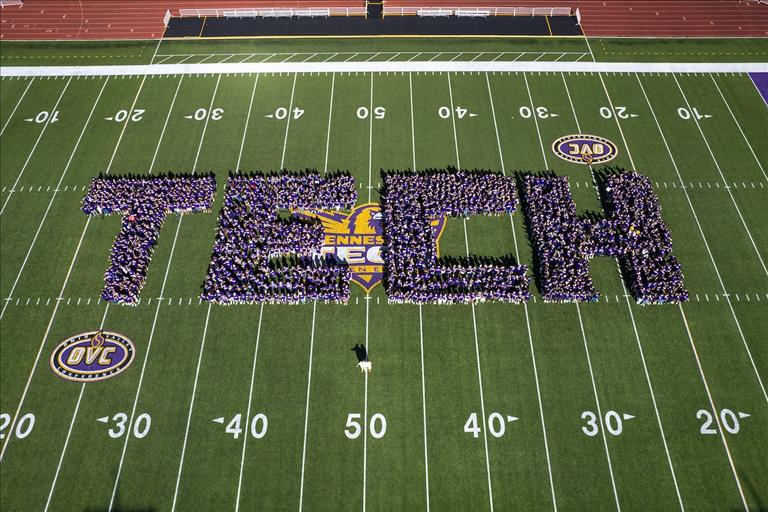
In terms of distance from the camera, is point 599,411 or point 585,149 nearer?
point 599,411

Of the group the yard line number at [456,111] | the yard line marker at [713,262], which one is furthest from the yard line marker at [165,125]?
the yard line marker at [713,262]

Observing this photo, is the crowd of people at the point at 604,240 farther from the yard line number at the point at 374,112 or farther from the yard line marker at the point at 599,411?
the yard line number at the point at 374,112

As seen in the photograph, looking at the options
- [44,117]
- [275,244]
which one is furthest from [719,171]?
[44,117]

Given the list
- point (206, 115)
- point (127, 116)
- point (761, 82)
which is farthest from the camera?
point (761, 82)

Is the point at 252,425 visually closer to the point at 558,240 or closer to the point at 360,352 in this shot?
the point at 360,352

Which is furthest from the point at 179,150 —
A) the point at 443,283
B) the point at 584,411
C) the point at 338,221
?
the point at 584,411

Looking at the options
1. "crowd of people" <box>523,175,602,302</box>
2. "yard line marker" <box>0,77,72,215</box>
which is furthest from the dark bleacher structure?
"crowd of people" <box>523,175,602,302</box>

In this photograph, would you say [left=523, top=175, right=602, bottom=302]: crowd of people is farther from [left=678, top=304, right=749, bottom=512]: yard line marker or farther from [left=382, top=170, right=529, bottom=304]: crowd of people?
[left=678, top=304, right=749, bottom=512]: yard line marker
